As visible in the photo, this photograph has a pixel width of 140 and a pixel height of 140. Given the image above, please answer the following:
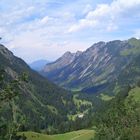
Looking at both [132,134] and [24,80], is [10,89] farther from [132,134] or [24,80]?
[132,134]

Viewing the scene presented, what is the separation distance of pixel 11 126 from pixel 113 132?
107 meters

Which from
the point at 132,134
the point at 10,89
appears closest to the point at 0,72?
the point at 10,89

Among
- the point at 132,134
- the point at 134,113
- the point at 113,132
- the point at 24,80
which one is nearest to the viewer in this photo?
the point at 24,80

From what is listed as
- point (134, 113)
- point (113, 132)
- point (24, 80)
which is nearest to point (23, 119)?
point (24, 80)

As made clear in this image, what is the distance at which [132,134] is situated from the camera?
124938 mm

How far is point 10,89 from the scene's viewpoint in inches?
1124

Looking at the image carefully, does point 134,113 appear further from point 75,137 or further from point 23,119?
point 23,119

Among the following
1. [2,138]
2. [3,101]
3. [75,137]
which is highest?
[3,101]

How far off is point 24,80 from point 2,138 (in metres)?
8.68

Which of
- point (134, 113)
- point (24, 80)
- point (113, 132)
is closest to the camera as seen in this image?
point (24, 80)

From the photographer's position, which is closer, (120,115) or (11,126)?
(11,126)

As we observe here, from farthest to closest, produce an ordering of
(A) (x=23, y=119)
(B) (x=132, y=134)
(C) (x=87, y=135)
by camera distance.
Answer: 1. (C) (x=87, y=135)
2. (B) (x=132, y=134)
3. (A) (x=23, y=119)

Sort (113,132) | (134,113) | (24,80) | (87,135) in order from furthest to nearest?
(87,135) < (134,113) < (113,132) < (24,80)

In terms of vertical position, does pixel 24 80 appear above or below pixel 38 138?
above
